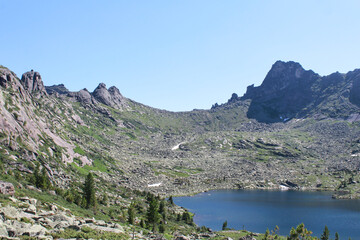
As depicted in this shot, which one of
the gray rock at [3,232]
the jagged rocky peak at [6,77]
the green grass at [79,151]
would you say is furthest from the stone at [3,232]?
the green grass at [79,151]

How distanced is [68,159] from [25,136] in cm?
2870

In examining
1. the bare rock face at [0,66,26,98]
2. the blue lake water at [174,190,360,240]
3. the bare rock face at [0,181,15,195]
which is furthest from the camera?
the bare rock face at [0,66,26,98]

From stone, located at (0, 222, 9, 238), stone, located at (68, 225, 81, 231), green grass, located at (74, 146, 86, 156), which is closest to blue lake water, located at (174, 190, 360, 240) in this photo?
green grass, located at (74, 146, 86, 156)

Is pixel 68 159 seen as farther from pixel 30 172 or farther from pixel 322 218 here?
pixel 322 218

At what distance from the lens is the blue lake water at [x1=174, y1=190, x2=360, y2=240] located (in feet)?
375

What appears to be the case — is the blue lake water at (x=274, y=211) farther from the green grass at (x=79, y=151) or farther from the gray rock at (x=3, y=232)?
the gray rock at (x=3, y=232)

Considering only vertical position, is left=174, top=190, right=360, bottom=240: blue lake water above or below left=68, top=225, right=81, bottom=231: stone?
below

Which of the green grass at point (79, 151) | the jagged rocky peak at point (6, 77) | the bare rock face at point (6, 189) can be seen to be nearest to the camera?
the bare rock face at point (6, 189)

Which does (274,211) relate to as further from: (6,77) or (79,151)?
(6,77)

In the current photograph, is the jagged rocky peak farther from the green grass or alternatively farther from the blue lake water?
the blue lake water

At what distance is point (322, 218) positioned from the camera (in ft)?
418

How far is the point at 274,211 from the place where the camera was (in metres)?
142

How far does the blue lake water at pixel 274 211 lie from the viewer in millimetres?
114188

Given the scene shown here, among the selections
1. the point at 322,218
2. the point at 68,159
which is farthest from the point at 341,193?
the point at 68,159
